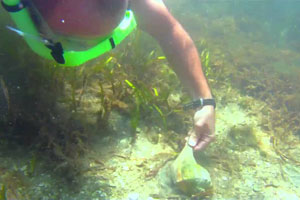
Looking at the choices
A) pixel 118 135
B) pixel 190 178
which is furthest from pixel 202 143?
pixel 118 135

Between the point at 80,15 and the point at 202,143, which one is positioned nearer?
the point at 80,15

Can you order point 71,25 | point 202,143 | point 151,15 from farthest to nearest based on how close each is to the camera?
point 151,15
point 202,143
point 71,25

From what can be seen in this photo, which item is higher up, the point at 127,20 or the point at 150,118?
the point at 127,20

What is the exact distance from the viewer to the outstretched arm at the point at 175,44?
2588mm

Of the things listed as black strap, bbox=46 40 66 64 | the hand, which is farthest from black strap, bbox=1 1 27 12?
the hand

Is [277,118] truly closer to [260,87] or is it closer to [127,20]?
[260,87]

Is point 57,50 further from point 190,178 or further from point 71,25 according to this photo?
point 190,178

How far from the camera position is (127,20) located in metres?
2.00

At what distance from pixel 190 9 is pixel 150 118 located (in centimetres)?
Answer: 1204

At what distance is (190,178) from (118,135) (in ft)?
3.30

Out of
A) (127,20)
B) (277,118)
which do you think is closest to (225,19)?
(277,118)

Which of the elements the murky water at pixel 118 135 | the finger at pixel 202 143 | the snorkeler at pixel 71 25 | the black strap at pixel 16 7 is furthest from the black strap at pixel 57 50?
the finger at pixel 202 143

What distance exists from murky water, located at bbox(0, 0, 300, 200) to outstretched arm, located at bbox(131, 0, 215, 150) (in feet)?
1.56

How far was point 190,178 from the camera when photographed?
2150 mm
